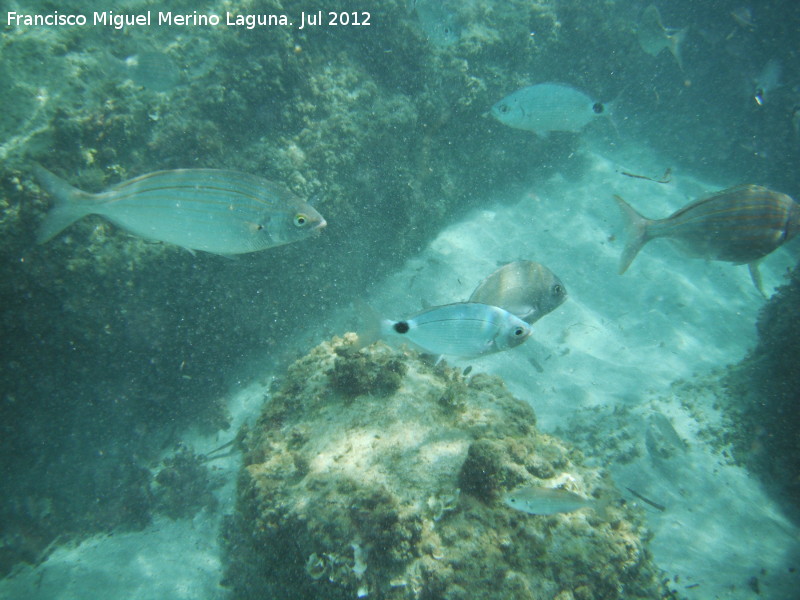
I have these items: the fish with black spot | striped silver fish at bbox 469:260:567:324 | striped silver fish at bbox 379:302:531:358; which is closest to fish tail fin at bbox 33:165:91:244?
the fish with black spot

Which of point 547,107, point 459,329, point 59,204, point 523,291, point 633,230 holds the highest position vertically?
point 547,107

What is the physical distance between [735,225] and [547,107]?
2846 millimetres

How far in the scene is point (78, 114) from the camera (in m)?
4.18

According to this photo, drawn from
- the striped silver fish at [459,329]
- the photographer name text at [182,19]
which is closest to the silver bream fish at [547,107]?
the photographer name text at [182,19]

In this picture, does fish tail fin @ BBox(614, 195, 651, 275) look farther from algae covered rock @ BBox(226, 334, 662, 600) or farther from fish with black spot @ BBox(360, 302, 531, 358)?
algae covered rock @ BBox(226, 334, 662, 600)

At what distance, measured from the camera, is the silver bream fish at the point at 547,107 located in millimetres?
4867

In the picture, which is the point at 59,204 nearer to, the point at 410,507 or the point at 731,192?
the point at 410,507

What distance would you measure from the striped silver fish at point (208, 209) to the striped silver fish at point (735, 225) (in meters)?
4.19

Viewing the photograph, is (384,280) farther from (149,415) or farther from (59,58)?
(59,58)

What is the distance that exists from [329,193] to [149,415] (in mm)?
4906

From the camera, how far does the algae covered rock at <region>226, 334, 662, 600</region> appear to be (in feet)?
7.11

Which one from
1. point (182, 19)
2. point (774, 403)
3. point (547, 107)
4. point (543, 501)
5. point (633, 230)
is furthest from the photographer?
point (182, 19)

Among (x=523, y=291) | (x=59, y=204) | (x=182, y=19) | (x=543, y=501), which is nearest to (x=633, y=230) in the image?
(x=523, y=291)

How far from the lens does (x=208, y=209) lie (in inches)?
112
